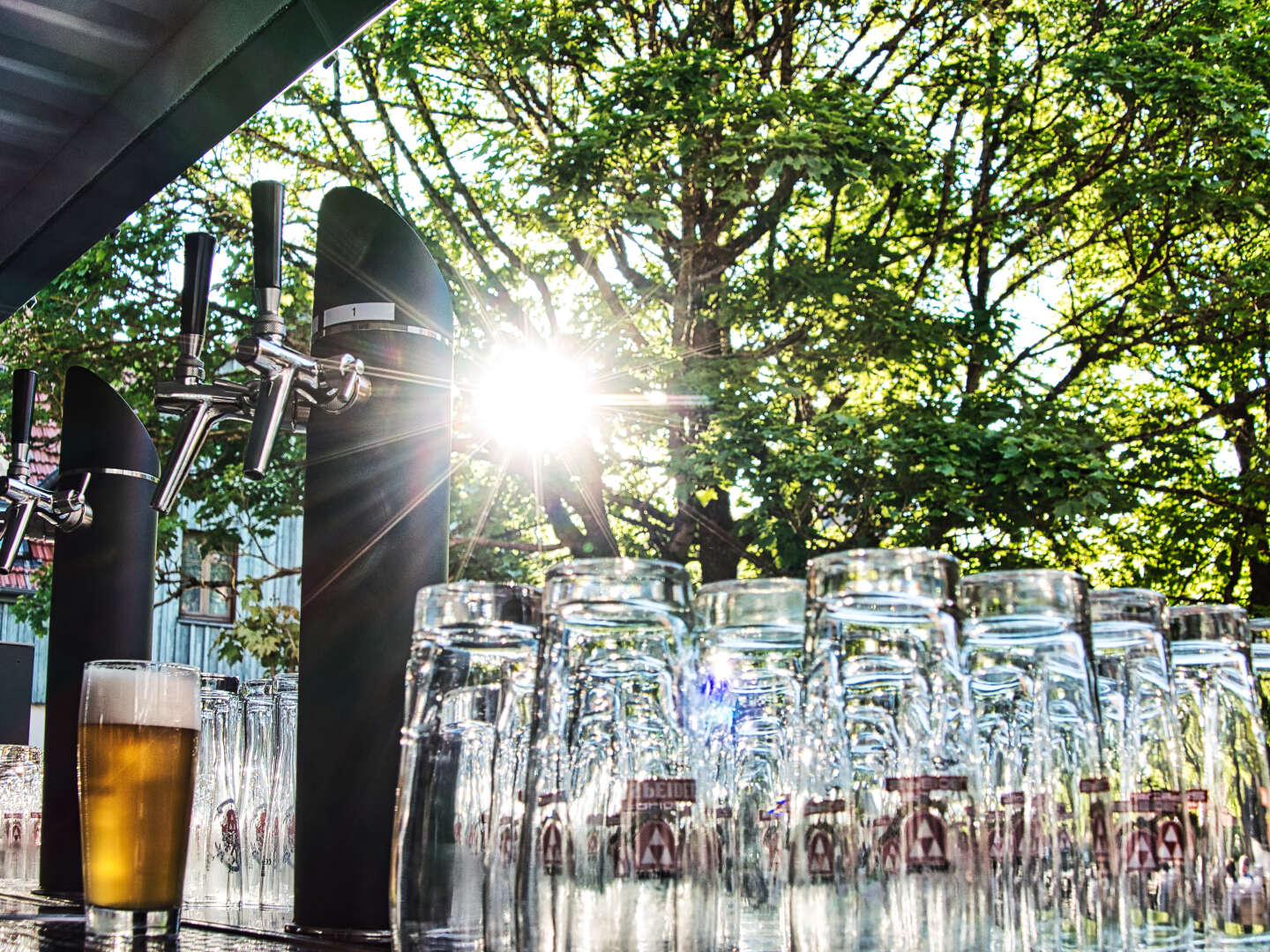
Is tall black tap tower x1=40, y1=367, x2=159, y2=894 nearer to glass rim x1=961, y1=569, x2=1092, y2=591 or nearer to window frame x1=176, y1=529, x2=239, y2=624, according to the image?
glass rim x1=961, y1=569, x2=1092, y2=591

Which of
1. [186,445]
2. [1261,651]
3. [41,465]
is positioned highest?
[41,465]

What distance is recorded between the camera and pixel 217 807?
4.77 feet

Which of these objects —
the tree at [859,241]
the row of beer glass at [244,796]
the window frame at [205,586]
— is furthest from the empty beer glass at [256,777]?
the window frame at [205,586]

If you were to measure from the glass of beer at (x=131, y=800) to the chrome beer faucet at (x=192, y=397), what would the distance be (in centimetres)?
25

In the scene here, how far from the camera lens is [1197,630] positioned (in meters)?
0.80

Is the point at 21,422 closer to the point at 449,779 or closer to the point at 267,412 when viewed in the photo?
the point at 267,412

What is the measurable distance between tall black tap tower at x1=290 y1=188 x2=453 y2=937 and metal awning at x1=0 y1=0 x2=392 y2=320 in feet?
1.14

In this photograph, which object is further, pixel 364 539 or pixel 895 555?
pixel 364 539

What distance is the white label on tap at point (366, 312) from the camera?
1.26 meters

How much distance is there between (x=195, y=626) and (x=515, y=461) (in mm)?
6637

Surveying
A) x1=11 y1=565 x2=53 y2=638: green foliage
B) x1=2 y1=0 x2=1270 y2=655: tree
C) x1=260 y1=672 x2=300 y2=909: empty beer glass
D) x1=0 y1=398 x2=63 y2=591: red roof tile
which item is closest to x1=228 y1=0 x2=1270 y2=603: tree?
x1=2 y1=0 x2=1270 y2=655: tree

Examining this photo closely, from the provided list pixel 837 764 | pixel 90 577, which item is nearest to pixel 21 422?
pixel 90 577

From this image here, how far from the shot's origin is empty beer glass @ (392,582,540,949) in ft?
2.52

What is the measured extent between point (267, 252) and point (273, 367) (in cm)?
14
